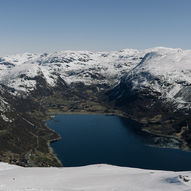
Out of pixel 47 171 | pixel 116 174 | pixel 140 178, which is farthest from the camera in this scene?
pixel 47 171

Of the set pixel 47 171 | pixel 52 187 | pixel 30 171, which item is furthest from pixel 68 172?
pixel 52 187

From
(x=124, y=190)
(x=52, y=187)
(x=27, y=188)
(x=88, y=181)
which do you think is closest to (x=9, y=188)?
(x=27, y=188)

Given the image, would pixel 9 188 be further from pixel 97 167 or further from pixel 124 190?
pixel 97 167

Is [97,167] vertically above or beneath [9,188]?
beneath

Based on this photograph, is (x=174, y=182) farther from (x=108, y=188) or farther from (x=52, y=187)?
(x=52, y=187)

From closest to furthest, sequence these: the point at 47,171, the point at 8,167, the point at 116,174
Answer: the point at 116,174
the point at 47,171
the point at 8,167

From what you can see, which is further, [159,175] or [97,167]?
[97,167]
